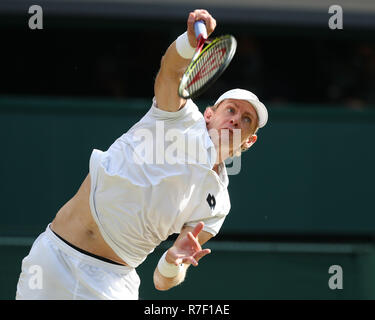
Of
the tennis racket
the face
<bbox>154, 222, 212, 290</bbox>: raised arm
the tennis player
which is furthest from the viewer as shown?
the face

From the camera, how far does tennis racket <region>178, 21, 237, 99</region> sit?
364 cm

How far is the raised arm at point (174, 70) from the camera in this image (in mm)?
3721

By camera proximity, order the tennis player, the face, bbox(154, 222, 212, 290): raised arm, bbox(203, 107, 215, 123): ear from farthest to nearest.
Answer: bbox(203, 107, 215, 123): ear
the face
the tennis player
bbox(154, 222, 212, 290): raised arm

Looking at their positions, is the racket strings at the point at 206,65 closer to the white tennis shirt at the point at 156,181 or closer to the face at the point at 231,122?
the white tennis shirt at the point at 156,181

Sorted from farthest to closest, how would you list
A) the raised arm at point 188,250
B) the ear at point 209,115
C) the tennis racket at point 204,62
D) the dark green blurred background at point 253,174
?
the dark green blurred background at point 253,174, the ear at point 209,115, the raised arm at point 188,250, the tennis racket at point 204,62

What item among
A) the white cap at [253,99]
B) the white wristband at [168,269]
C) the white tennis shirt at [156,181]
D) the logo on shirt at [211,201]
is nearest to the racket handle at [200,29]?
the white tennis shirt at [156,181]

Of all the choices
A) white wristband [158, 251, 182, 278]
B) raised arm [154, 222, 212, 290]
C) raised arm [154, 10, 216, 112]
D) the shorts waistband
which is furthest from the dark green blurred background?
raised arm [154, 10, 216, 112]

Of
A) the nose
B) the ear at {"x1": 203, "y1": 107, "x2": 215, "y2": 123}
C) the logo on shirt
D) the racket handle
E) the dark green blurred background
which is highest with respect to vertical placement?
the dark green blurred background

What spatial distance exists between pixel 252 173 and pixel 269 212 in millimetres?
393

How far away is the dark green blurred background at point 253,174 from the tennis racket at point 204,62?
3544 mm

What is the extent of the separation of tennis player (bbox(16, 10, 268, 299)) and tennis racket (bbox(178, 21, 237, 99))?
5 centimetres

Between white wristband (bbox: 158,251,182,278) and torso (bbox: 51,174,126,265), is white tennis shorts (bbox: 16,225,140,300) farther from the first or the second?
white wristband (bbox: 158,251,182,278)

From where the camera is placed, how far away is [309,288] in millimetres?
7469

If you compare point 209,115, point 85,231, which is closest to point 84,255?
point 85,231
